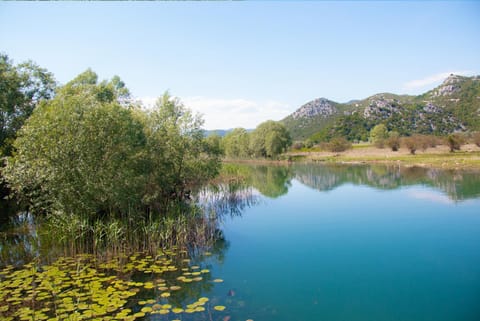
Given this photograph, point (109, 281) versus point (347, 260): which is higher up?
point (109, 281)

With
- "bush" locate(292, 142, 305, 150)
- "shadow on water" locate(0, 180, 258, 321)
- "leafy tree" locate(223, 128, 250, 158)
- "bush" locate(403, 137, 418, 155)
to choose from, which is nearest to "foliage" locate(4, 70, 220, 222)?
"shadow on water" locate(0, 180, 258, 321)

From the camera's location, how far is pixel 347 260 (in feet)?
41.2

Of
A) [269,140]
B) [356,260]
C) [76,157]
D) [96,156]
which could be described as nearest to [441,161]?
[269,140]

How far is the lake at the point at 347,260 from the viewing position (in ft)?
28.8

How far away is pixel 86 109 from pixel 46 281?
6.67m

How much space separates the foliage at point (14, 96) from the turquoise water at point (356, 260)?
557 inches

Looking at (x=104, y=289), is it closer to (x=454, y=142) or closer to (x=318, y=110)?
(x=454, y=142)

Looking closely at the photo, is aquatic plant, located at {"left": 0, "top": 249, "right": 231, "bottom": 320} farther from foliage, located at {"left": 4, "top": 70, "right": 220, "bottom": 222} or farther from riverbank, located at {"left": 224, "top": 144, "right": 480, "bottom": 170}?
riverbank, located at {"left": 224, "top": 144, "right": 480, "bottom": 170}

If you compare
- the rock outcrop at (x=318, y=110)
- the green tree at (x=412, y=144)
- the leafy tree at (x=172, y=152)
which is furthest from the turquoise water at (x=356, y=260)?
the rock outcrop at (x=318, y=110)

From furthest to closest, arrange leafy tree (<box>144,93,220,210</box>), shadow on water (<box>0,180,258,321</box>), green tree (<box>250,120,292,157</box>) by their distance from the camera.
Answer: green tree (<box>250,120,292,157</box>) < leafy tree (<box>144,93,220,210</box>) < shadow on water (<box>0,180,258,321</box>)

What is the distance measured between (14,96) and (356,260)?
70.1 feet

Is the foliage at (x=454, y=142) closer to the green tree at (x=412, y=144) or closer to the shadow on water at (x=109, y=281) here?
the green tree at (x=412, y=144)

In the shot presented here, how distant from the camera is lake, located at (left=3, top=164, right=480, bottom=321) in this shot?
878 centimetres

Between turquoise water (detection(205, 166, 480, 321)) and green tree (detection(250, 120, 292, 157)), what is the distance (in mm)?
46647
